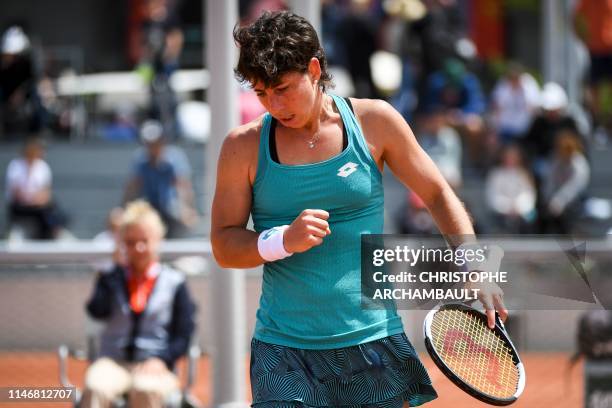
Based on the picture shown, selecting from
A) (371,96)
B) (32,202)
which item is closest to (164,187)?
(32,202)

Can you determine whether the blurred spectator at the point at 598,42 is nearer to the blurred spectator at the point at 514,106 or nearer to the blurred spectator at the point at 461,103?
the blurred spectator at the point at 514,106

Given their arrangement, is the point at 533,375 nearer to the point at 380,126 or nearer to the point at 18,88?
the point at 380,126

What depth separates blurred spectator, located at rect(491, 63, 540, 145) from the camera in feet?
42.7

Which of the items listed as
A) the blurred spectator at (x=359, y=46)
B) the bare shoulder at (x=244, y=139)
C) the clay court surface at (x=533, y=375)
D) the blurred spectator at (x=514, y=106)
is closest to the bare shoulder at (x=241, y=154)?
the bare shoulder at (x=244, y=139)

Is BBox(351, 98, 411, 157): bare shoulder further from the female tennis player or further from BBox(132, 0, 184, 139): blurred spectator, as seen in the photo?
BBox(132, 0, 184, 139): blurred spectator

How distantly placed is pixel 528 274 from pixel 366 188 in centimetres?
168

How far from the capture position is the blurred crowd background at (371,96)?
12.1 m

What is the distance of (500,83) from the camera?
13.8 m

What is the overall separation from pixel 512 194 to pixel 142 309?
6737 mm

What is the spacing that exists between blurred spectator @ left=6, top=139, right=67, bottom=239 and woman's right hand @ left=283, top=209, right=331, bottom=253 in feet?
30.5

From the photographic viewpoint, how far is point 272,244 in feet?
11.5

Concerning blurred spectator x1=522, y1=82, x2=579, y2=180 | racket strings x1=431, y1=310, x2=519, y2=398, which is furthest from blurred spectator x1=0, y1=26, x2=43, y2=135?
racket strings x1=431, y1=310, x2=519, y2=398

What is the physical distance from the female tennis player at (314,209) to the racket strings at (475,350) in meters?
0.12

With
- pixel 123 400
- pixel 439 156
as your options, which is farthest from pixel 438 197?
pixel 439 156
